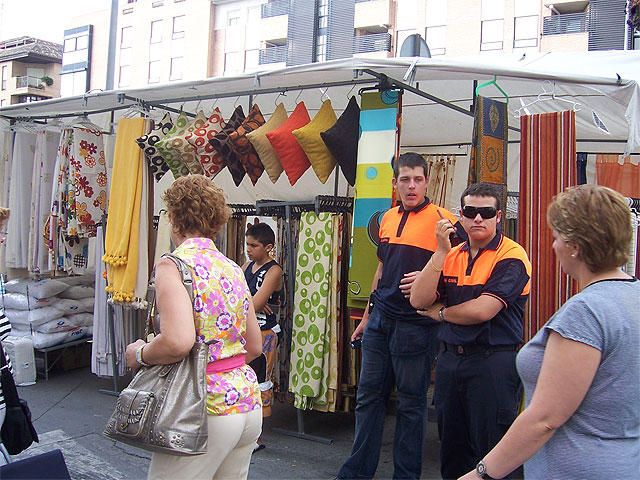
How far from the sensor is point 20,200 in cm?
555

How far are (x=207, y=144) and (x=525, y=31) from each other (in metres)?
19.3

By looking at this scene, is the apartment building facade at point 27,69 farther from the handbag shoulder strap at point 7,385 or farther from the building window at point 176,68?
the handbag shoulder strap at point 7,385

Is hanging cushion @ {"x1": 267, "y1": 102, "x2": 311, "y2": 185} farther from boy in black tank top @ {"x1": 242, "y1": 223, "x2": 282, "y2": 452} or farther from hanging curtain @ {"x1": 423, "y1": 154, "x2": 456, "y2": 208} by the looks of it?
hanging curtain @ {"x1": 423, "y1": 154, "x2": 456, "y2": 208}

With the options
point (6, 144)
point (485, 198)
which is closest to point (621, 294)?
point (485, 198)

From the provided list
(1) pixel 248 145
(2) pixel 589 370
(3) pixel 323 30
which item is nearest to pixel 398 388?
(2) pixel 589 370

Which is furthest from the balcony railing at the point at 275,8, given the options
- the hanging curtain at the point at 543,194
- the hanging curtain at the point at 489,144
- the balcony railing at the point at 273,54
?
the hanging curtain at the point at 543,194

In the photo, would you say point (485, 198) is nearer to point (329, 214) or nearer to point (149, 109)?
point (329, 214)

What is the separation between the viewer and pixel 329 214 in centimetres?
405

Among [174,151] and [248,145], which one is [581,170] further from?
[174,151]

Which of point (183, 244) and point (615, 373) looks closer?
point (615, 373)

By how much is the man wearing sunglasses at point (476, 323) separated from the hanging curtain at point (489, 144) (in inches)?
18.5

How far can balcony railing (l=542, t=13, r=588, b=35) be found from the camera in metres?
19.6

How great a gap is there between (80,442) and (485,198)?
3127mm

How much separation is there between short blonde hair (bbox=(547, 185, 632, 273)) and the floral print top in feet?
3.55
